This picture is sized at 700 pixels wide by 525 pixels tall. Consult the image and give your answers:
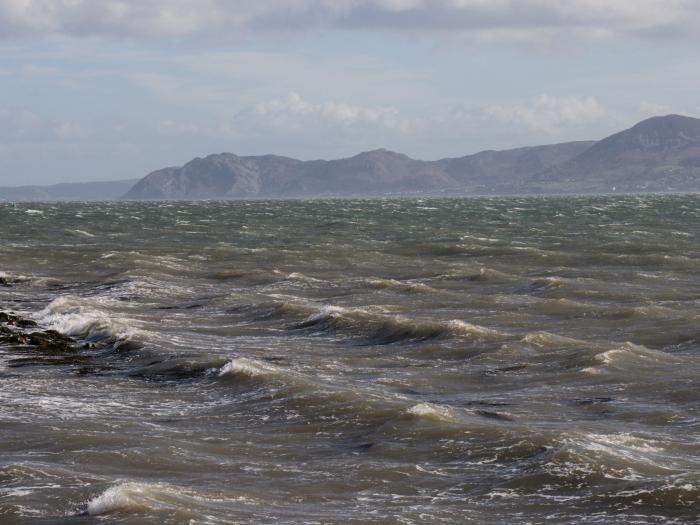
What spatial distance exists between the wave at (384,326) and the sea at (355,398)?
0.32 feet

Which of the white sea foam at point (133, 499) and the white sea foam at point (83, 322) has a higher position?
the white sea foam at point (83, 322)

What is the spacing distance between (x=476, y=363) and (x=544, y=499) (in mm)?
10789

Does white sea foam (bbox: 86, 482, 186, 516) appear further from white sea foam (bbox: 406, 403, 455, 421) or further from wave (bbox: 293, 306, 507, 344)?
wave (bbox: 293, 306, 507, 344)

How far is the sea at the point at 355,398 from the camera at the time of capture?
51.7 ft

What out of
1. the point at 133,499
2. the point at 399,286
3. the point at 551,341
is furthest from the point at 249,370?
the point at 399,286

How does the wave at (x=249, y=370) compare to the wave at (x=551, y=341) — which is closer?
the wave at (x=249, y=370)

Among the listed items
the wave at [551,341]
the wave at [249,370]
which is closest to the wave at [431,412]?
the wave at [249,370]

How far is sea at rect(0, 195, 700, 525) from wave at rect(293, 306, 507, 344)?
0.10m

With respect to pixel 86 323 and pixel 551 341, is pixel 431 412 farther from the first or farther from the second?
pixel 86 323

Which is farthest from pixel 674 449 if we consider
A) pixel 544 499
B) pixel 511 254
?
pixel 511 254

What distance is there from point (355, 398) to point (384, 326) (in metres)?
10.1

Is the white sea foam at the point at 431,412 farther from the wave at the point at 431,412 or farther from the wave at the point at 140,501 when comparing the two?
the wave at the point at 140,501

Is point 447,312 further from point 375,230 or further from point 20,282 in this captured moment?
point 375,230

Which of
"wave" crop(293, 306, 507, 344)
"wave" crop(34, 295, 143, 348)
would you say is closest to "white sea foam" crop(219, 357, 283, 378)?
"wave" crop(34, 295, 143, 348)
